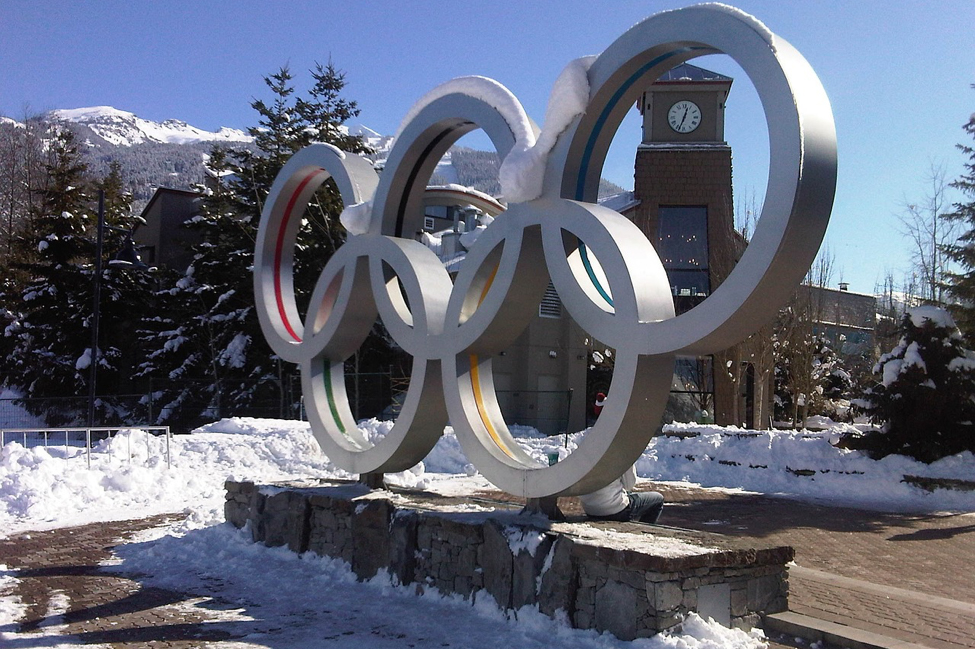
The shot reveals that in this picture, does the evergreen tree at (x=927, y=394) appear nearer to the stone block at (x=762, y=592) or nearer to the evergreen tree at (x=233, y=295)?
the stone block at (x=762, y=592)

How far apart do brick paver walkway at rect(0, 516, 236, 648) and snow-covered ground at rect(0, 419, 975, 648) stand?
0.25 metres

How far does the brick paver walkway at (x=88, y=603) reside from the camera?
672 cm

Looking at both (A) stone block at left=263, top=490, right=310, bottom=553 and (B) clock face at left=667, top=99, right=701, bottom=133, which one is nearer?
(A) stone block at left=263, top=490, right=310, bottom=553

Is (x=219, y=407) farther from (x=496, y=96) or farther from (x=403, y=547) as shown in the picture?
(x=496, y=96)

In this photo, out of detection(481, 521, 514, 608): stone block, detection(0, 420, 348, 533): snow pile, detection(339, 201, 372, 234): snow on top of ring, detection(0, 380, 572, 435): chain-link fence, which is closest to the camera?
detection(481, 521, 514, 608): stone block

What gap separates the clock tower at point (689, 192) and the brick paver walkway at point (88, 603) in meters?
19.8

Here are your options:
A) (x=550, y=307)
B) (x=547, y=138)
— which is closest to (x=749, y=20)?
(x=547, y=138)

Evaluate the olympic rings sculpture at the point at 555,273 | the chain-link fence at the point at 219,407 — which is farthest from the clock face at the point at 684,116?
the olympic rings sculpture at the point at 555,273

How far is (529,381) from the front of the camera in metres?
26.7

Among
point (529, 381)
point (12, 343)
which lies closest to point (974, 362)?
point (529, 381)

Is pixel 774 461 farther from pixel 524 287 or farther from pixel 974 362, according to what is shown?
pixel 524 287

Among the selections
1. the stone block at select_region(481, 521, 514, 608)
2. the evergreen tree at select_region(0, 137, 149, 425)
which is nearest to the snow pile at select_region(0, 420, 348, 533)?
the stone block at select_region(481, 521, 514, 608)

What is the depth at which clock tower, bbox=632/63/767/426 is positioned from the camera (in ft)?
89.4

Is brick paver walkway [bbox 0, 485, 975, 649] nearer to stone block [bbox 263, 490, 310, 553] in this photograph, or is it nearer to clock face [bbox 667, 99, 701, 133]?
stone block [bbox 263, 490, 310, 553]
